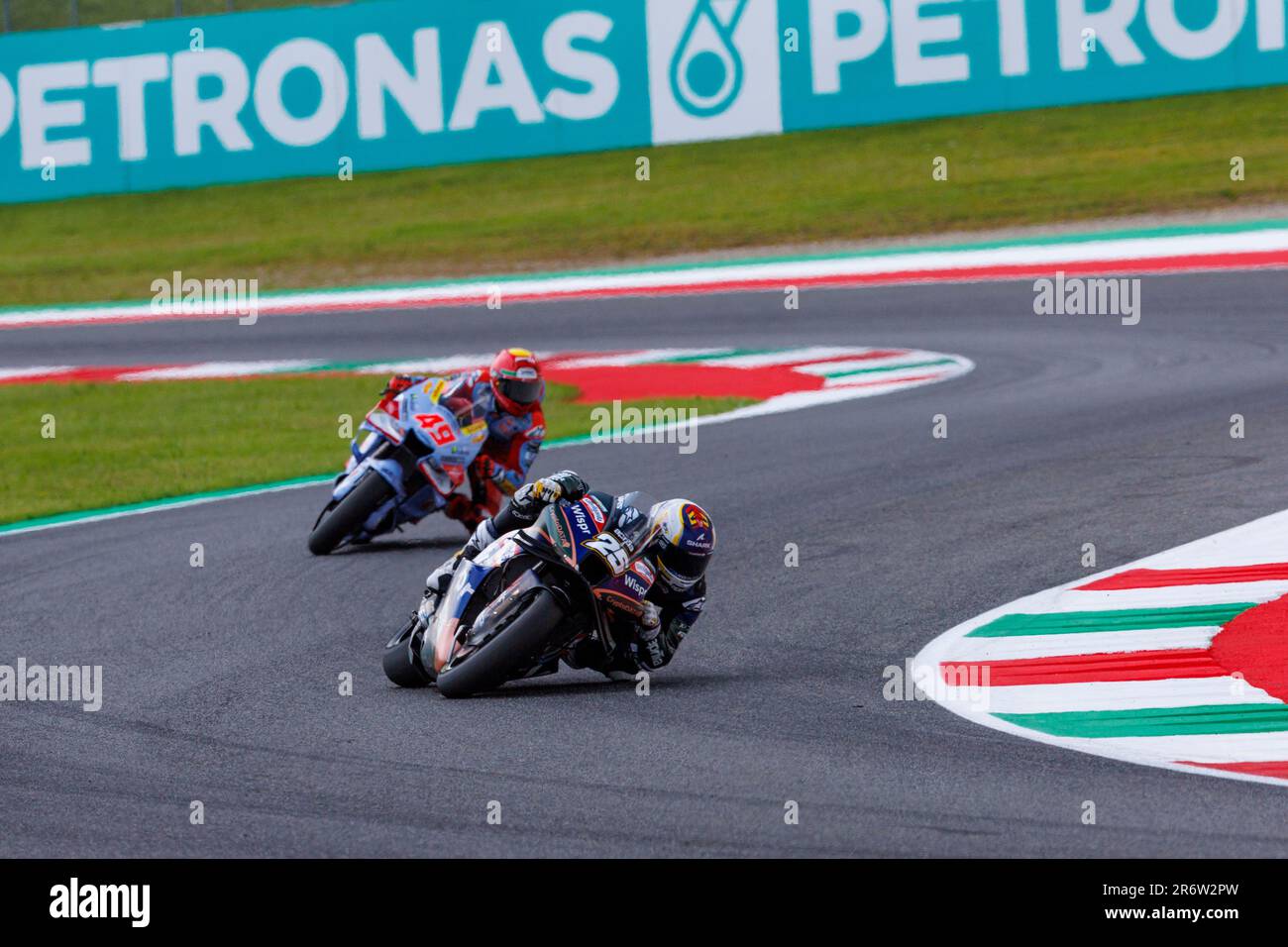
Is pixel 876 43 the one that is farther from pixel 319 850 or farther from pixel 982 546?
pixel 319 850

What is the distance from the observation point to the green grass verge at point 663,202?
80.1 feet

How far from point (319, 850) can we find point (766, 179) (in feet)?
71.4

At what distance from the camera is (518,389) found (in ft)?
35.6

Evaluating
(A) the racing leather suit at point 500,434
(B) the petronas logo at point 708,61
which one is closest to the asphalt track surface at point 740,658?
(A) the racing leather suit at point 500,434

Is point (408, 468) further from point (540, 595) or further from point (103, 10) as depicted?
point (103, 10)

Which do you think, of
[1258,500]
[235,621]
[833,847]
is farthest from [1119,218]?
[833,847]

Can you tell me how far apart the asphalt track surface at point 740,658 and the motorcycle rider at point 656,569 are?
0.16 m

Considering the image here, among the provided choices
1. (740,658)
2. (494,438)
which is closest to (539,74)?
(494,438)

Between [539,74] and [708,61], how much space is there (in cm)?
236

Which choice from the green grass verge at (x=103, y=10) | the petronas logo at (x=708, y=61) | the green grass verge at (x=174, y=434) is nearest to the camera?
the green grass verge at (x=174, y=434)

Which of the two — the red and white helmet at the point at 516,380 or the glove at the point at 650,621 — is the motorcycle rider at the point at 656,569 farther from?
the red and white helmet at the point at 516,380
